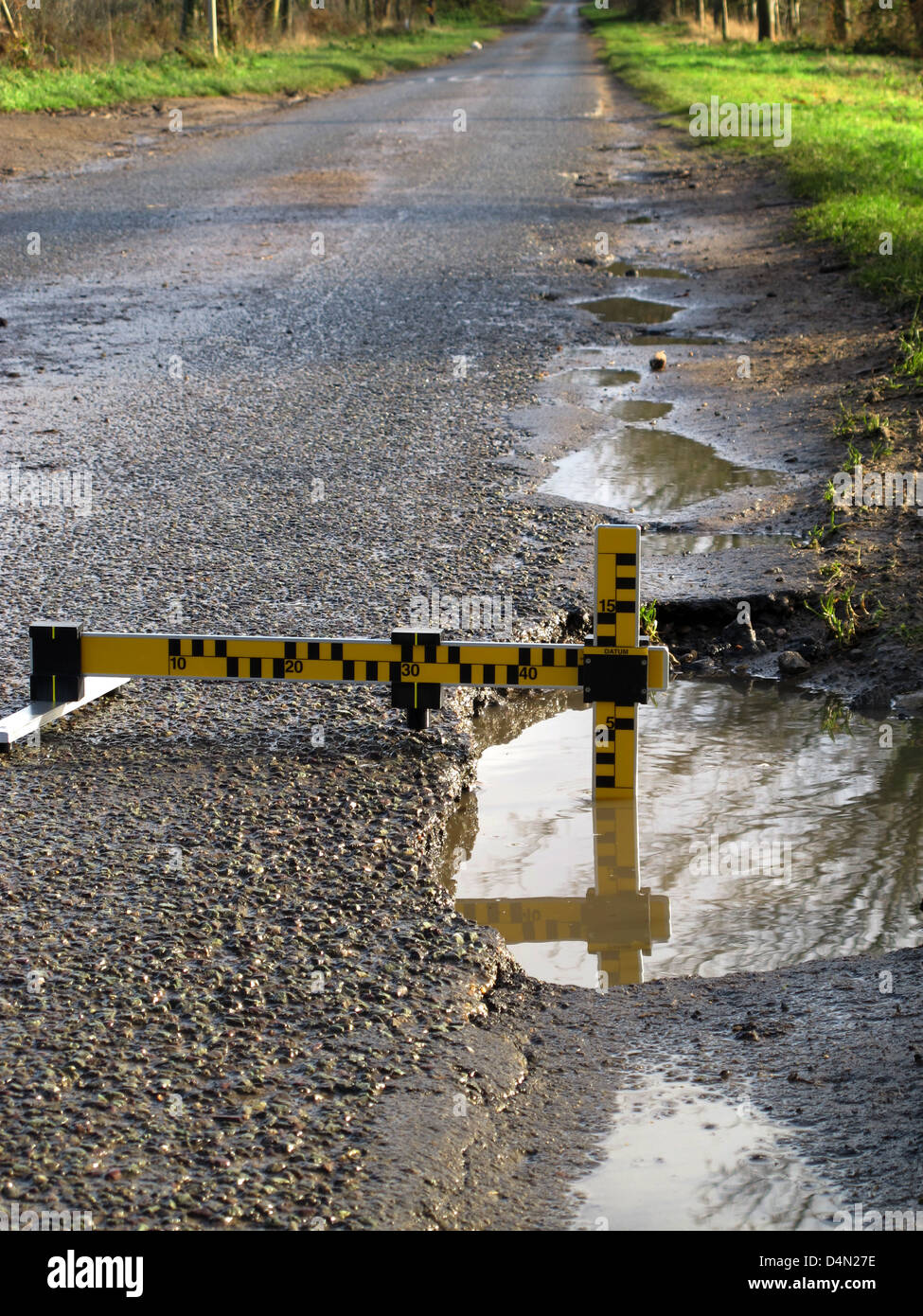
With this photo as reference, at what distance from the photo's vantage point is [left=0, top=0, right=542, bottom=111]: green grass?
2278 cm

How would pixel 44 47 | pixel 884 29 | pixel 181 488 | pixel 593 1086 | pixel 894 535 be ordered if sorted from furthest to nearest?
pixel 884 29 → pixel 44 47 → pixel 181 488 → pixel 894 535 → pixel 593 1086

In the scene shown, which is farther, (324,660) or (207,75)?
(207,75)

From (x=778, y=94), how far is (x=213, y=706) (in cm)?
2693

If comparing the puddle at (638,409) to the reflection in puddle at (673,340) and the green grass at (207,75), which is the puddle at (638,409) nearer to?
the reflection in puddle at (673,340)

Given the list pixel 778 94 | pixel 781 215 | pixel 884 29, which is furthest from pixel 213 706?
pixel 884 29

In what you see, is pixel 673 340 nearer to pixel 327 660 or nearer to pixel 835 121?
pixel 327 660

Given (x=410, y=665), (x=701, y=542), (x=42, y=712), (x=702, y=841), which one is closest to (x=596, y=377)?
(x=701, y=542)

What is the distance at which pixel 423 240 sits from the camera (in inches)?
520

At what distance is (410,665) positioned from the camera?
4.28 meters

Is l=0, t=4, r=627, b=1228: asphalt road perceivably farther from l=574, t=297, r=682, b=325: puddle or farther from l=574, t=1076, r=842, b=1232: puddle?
l=574, t=297, r=682, b=325: puddle

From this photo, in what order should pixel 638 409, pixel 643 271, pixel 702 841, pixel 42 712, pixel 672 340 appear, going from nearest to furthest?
1. pixel 702 841
2. pixel 42 712
3. pixel 638 409
4. pixel 672 340
5. pixel 643 271

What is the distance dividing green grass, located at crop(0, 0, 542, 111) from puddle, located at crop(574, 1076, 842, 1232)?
21.8 meters

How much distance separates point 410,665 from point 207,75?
27402 mm

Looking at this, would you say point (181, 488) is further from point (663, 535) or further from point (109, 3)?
point (109, 3)
